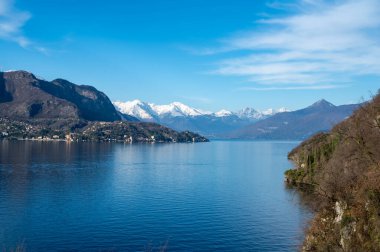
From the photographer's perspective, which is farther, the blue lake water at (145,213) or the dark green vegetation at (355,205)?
the blue lake water at (145,213)

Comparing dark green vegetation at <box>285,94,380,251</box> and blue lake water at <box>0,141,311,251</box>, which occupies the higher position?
dark green vegetation at <box>285,94,380,251</box>

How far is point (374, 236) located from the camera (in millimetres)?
40062

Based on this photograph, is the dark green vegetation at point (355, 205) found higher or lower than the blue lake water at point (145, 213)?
higher

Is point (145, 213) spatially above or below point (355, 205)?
below

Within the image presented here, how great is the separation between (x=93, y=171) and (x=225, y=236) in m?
89.1

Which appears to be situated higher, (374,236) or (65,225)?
(374,236)

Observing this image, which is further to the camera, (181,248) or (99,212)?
(99,212)

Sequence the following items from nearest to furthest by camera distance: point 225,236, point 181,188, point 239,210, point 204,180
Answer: point 225,236
point 239,210
point 181,188
point 204,180

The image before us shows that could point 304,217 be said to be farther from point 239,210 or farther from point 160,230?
point 160,230

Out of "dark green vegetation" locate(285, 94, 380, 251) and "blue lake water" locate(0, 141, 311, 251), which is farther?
"blue lake water" locate(0, 141, 311, 251)

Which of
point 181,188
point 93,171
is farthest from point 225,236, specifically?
point 93,171

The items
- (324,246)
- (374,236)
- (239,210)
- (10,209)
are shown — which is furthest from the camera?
(239,210)

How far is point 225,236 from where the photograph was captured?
2640 inches

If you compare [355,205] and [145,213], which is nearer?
[355,205]
